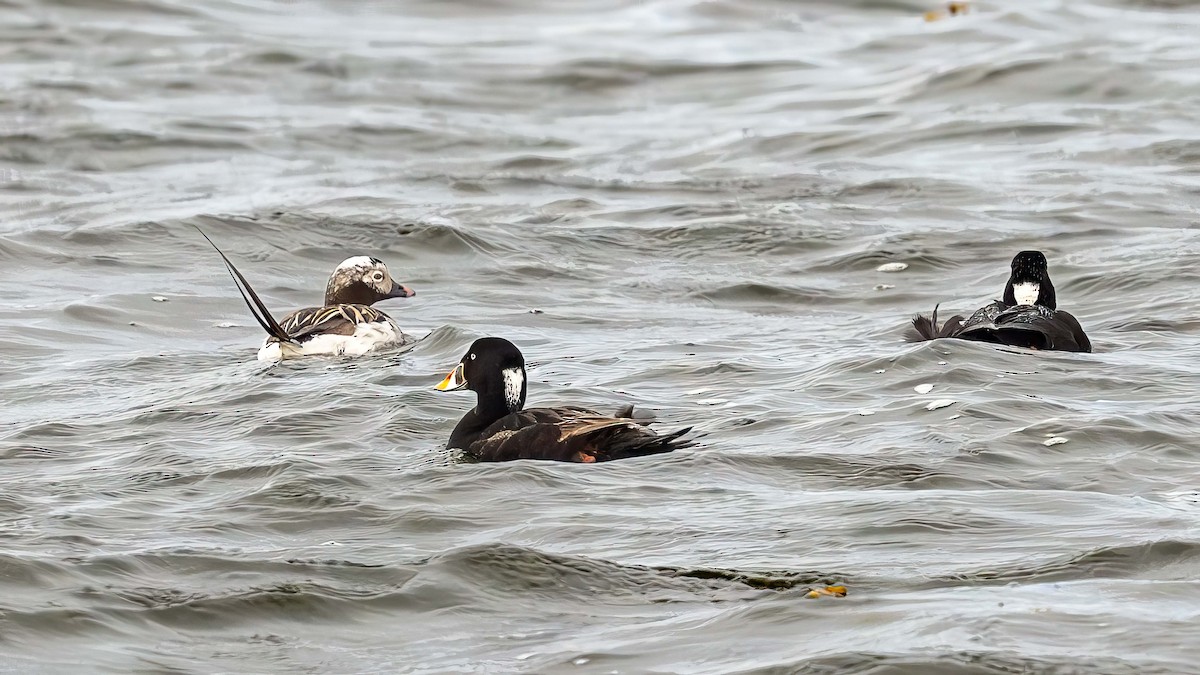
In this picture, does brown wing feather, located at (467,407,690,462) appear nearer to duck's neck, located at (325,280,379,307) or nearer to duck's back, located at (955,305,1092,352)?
duck's back, located at (955,305,1092,352)

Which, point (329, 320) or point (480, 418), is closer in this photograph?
point (480, 418)

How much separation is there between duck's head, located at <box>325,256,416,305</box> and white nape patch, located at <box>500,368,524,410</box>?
3681 mm

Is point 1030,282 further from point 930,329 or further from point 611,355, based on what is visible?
point 611,355

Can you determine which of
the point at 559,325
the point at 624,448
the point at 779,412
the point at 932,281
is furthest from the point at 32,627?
the point at 932,281

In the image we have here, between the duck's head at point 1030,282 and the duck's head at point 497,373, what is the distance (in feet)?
11.3

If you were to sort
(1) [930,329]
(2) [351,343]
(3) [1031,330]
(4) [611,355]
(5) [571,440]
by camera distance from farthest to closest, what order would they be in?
1. (2) [351,343]
2. (4) [611,355]
3. (1) [930,329]
4. (3) [1031,330]
5. (5) [571,440]

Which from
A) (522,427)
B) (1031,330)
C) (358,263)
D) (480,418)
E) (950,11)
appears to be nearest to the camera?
(522,427)

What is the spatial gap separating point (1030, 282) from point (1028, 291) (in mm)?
55

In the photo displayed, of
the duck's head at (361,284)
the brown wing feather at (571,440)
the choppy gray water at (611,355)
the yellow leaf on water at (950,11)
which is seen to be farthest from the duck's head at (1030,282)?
the yellow leaf on water at (950,11)

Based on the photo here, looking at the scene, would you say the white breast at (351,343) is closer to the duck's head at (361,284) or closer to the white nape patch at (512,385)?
the duck's head at (361,284)

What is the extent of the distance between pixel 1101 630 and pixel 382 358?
19.6 feet

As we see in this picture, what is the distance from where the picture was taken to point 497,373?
28.6ft

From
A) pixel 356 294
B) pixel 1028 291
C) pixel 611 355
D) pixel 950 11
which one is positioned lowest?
pixel 611 355

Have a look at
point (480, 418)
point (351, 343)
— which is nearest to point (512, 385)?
point (480, 418)
